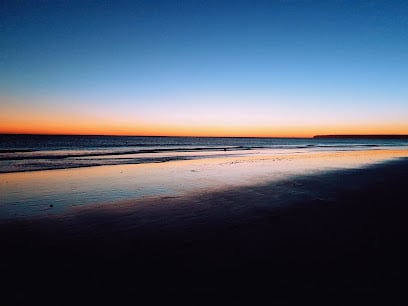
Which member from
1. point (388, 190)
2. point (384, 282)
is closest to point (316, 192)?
point (388, 190)

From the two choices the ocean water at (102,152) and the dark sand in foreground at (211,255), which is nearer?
the dark sand in foreground at (211,255)

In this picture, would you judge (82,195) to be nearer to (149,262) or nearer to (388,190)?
(149,262)

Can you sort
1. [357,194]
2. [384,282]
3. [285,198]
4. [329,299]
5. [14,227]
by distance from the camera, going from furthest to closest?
[357,194] < [285,198] < [14,227] < [384,282] < [329,299]

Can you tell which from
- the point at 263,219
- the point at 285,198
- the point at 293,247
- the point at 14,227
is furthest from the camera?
the point at 285,198

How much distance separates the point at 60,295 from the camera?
4340 millimetres

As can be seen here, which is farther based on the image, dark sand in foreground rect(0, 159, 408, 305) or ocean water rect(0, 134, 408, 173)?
ocean water rect(0, 134, 408, 173)

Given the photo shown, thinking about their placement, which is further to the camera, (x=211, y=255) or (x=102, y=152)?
(x=102, y=152)

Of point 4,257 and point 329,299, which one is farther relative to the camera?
point 4,257

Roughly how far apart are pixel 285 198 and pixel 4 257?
9089 millimetres

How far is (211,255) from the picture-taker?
5.82 meters

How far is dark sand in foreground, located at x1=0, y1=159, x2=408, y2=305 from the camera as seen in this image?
4.41 metres

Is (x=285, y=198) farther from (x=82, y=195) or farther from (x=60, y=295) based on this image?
(x=60, y=295)

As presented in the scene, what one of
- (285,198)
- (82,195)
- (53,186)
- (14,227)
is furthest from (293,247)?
(53,186)

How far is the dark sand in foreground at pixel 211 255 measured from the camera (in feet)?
14.5
